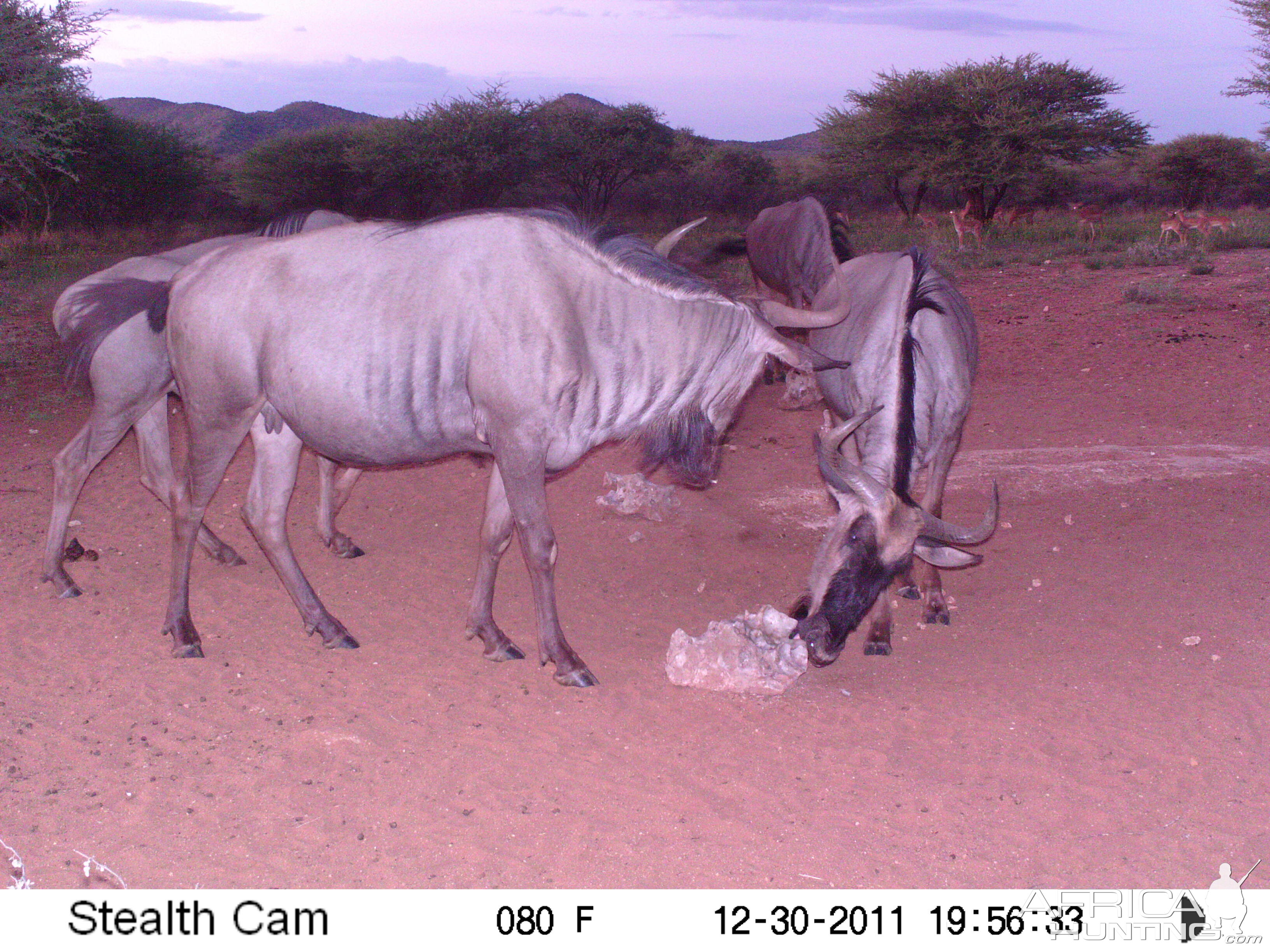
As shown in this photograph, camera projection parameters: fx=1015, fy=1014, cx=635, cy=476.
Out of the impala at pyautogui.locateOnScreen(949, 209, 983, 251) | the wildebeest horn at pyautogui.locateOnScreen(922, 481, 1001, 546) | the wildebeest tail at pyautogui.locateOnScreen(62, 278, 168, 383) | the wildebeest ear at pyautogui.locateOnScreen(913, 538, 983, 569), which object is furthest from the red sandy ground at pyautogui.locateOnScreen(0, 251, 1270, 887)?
the impala at pyautogui.locateOnScreen(949, 209, 983, 251)

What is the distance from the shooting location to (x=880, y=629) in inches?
180

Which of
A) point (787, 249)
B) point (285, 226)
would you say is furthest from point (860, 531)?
point (787, 249)

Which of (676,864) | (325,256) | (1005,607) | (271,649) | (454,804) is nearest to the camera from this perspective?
(676,864)

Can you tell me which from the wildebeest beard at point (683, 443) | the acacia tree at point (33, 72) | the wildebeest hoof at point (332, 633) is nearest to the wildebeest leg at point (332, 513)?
the wildebeest hoof at point (332, 633)

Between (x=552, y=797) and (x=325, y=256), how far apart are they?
231cm

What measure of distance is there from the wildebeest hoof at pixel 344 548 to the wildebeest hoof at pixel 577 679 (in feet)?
6.31

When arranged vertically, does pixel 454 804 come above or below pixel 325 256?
below

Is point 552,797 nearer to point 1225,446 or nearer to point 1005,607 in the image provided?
point 1005,607

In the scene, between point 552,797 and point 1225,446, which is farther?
point 1225,446

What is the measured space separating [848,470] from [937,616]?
137cm

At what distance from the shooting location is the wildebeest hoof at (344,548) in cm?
560

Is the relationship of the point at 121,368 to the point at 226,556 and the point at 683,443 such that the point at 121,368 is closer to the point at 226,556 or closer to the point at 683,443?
the point at 226,556

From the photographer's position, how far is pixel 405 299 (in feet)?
13.1
